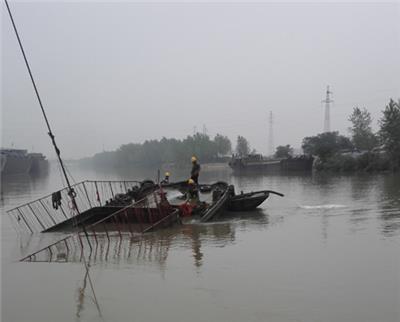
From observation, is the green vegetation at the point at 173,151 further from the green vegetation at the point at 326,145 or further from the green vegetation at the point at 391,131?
the green vegetation at the point at 391,131

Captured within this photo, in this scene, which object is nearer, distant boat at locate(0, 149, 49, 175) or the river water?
the river water

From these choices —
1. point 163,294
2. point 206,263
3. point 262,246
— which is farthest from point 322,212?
Result: point 163,294

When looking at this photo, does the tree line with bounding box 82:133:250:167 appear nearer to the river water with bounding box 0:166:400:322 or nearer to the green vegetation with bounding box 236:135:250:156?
the green vegetation with bounding box 236:135:250:156

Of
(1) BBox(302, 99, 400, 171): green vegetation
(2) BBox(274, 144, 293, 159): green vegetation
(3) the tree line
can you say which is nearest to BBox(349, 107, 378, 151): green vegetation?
(1) BBox(302, 99, 400, 171): green vegetation

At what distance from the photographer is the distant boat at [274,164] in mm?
60688

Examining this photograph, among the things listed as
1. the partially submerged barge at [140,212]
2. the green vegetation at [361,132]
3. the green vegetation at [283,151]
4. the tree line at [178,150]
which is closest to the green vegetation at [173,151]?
the tree line at [178,150]

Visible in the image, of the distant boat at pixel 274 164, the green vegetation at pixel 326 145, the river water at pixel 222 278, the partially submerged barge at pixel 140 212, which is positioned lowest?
the river water at pixel 222 278

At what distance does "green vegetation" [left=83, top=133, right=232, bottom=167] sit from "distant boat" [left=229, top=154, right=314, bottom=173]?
95.9 feet

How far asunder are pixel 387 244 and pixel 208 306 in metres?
5.50

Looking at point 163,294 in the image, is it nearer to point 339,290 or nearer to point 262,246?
point 339,290

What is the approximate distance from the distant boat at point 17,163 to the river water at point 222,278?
223 ft

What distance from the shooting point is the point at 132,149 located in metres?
137

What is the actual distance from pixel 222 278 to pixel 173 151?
103724 millimetres

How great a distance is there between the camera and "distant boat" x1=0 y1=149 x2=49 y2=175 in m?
72.7
